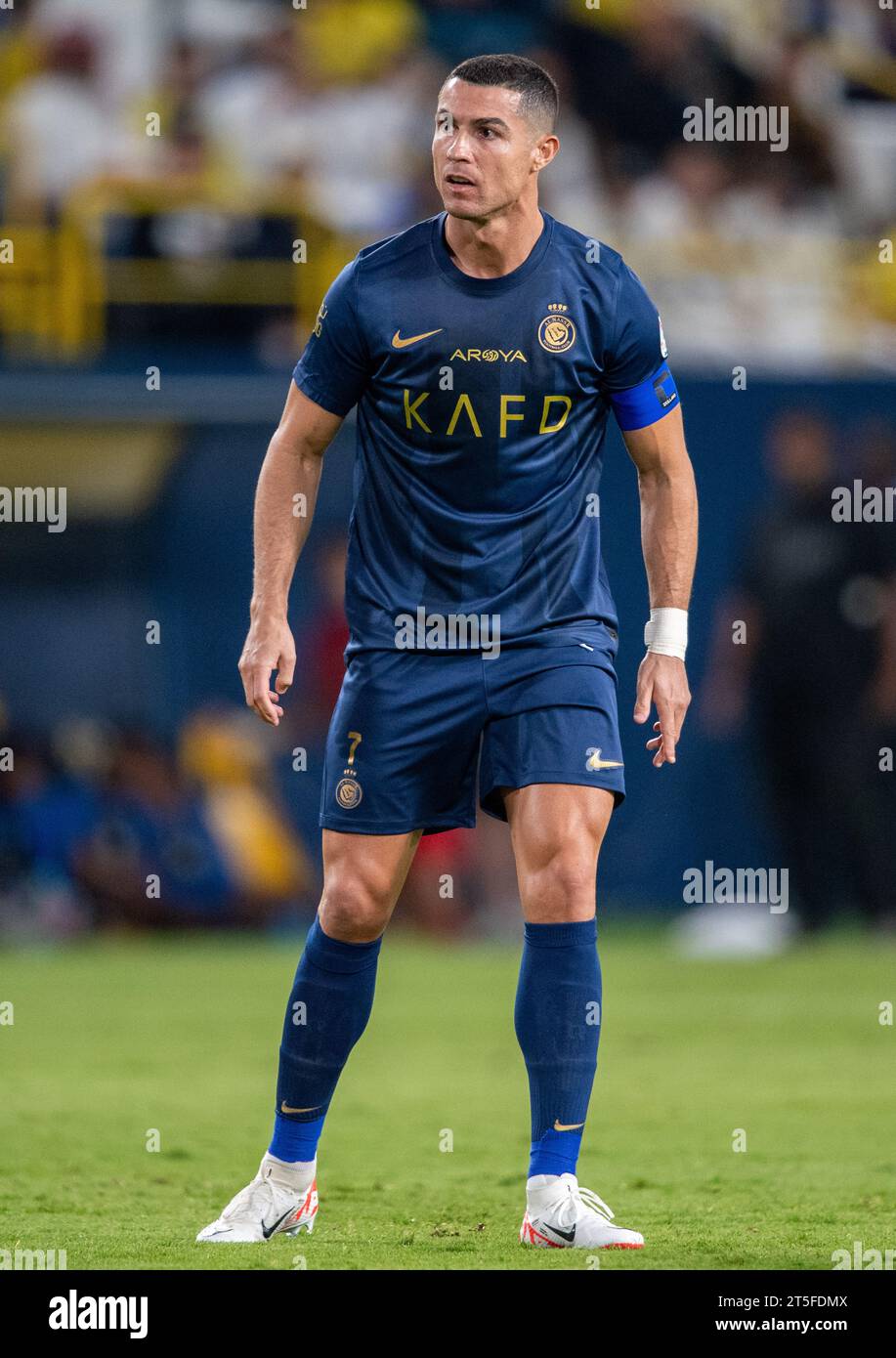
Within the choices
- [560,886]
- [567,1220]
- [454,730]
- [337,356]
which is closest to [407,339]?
[337,356]

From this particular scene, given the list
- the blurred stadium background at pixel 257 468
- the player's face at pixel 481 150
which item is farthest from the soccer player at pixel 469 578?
the blurred stadium background at pixel 257 468

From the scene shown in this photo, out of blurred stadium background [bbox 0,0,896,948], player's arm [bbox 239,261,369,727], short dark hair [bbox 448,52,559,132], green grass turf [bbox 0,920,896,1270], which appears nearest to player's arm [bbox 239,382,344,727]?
player's arm [bbox 239,261,369,727]

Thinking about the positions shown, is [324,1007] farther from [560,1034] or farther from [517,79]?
[517,79]

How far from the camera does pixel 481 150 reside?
4.79 metres

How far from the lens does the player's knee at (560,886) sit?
4.73m

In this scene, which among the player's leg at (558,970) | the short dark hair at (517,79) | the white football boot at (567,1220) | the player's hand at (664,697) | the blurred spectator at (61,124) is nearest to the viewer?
the white football boot at (567,1220)

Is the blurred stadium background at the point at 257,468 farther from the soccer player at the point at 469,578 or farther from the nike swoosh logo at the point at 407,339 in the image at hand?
the nike swoosh logo at the point at 407,339

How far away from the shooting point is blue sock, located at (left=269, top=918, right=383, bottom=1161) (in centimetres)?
493

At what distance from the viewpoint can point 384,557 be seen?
4980 mm

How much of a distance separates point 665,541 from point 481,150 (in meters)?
0.97

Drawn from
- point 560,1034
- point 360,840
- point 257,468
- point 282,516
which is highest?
point 257,468

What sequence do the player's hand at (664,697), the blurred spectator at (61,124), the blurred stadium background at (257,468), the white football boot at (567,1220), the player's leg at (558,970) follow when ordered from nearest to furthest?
1. the white football boot at (567,1220)
2. the player's leg at (558,970)
3. the player's hand at (664,697)
4. the blurred stadium background at (257,468)
5. the blurred spectator at (61,124)

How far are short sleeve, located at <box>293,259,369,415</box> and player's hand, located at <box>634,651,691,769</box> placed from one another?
0.90 meters

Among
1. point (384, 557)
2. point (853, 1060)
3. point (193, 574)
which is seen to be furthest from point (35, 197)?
point (384, 557)
